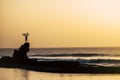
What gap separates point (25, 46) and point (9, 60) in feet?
4.44

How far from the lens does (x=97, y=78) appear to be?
1497cm

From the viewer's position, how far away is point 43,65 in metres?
20.1

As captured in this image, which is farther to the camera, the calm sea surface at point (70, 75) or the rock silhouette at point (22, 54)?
the rock silhouette at point (22, 54)

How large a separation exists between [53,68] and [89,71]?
1.93 meters

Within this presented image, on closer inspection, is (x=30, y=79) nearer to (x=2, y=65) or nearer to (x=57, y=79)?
(x=57, y=79)

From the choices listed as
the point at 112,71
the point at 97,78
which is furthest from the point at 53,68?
the point at 97,78

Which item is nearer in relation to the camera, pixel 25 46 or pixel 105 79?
pixel 105 79

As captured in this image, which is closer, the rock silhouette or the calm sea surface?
the calm sea surface

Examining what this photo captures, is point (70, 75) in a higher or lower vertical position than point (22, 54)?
lower

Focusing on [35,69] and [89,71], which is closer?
[89,71]

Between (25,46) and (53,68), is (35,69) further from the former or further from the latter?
(25,46)

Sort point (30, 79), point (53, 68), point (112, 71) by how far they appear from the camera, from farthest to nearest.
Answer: point (53, 68) < point (112, 71) < point (30, 79)

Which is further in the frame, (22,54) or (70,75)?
(22,54)

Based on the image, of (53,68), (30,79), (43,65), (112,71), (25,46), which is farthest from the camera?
(25,46)
